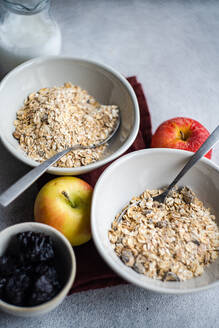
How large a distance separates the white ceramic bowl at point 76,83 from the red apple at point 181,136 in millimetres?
88

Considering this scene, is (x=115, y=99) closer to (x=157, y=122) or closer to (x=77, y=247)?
(x=157, y=122)

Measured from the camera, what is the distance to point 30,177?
2.56 ft

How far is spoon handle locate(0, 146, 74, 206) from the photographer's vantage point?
0.73m

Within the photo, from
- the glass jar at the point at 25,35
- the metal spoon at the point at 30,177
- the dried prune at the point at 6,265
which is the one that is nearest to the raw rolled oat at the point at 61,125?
the metal spoon at the point at 30,177

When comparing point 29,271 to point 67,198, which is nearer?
point 29,271

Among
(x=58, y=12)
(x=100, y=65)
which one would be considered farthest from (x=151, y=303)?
(x=58, y=12)

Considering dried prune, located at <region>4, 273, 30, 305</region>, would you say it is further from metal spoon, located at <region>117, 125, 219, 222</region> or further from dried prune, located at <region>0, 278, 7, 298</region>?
metal spoon, located at <region>117, 125, 219, 222</region>

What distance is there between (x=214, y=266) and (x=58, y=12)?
110 cm

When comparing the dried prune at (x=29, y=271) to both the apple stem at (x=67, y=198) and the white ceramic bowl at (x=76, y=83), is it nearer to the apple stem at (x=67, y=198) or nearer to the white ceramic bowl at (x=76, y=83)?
the apple stem at (x=67, y=198)

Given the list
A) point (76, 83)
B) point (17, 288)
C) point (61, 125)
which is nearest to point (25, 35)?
point (76, 83)

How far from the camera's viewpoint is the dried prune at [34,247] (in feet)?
2.31

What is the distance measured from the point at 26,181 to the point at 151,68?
0.72m

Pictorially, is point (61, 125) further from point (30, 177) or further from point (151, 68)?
point (151, 68)

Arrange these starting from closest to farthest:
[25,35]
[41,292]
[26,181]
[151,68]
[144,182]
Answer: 1. [41,292]
2. [26,181]
3. [144,182]
4. [25,35]
5. [151,68]
